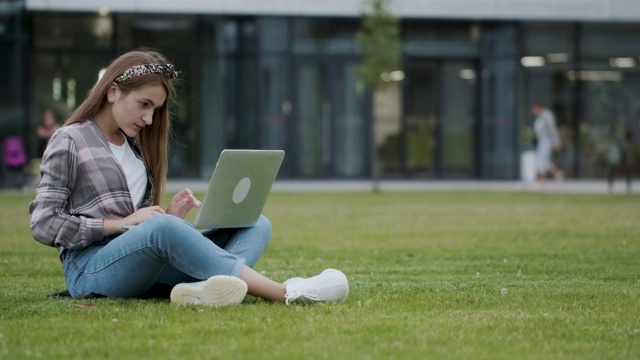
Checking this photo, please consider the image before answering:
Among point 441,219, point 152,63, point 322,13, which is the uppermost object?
point 322,13

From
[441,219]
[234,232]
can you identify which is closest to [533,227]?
[441,219]

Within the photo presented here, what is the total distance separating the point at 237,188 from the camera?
6164mm

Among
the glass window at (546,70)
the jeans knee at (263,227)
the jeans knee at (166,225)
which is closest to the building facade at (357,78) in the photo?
the glass window at (546,70)

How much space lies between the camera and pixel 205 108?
3147 centimetres

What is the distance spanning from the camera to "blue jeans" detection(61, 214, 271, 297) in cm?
585

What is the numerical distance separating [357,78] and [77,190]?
25.3 m

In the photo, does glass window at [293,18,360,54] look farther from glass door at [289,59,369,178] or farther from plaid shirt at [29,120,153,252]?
plaid shirt at [29,120,153,252]

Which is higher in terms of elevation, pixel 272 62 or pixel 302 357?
pixel 272 62

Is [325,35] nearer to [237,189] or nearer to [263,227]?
[263,227]

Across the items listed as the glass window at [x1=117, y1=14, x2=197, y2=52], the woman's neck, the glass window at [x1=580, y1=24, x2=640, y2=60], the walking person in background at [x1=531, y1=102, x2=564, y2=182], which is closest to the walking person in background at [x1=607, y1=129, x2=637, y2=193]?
the walking person in background at [x1=531, y1=102, x2=564, y2=182]

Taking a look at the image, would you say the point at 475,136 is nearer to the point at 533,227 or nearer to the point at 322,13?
the point at 322,13

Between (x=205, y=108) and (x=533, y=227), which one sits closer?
(x=533, y=227)

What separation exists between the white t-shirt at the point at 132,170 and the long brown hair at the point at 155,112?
0.05 m

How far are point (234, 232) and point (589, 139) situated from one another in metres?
27.2
